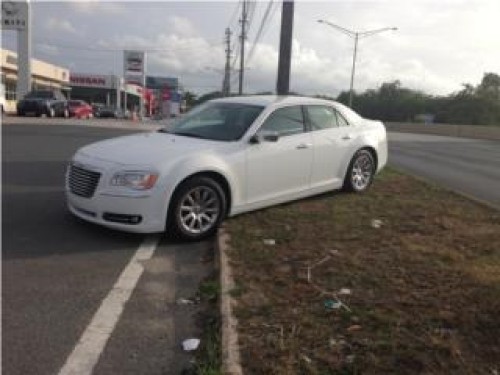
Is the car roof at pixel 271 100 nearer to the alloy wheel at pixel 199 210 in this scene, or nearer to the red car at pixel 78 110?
the alloy wheel at pixel 199 210

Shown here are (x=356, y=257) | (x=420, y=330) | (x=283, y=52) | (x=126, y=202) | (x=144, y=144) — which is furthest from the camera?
(x=283, y=52)

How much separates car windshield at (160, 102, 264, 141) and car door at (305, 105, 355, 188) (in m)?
0.97

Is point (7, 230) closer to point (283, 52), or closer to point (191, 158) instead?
point (191, 158)

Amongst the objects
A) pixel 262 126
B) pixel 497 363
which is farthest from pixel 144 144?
pixel 497 363

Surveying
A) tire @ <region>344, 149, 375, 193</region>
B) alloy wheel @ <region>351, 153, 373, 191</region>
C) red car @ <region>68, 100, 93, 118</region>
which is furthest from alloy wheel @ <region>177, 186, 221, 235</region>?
red car @ <region>68, 100, 93, 118</region>

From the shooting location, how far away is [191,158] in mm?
7152

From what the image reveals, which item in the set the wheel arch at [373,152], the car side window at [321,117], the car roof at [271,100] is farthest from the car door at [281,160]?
the wheel arch at [373,152]

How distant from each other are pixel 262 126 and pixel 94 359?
460 cm

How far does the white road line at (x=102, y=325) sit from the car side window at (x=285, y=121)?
270 cm

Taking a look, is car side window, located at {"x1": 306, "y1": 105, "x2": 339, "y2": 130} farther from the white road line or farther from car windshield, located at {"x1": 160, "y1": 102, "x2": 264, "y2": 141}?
the white road line

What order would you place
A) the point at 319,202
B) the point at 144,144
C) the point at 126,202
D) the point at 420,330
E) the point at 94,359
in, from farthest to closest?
the point at 319,202 < the point at 144,144 < the point at 126,202 < the point at 420,330 < the point at 94,359

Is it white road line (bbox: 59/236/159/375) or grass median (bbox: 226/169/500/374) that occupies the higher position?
grass median (bbox: 226/169/500/374)

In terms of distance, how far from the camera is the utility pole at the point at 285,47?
1725 cm

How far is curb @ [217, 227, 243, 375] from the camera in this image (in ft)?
12.8
